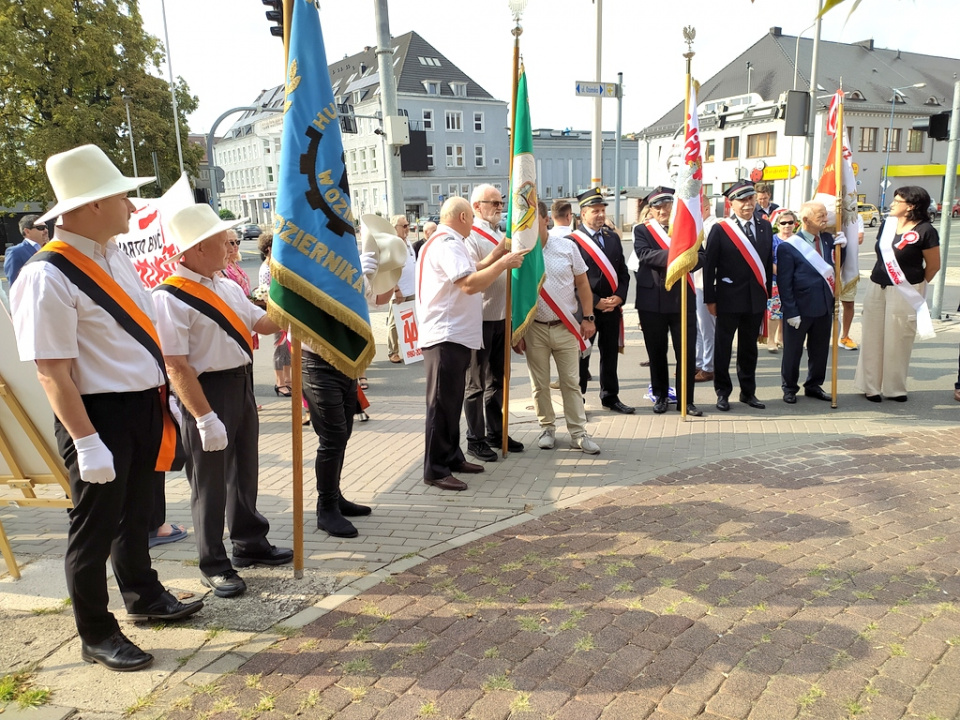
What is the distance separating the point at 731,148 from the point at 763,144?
3.60 metres

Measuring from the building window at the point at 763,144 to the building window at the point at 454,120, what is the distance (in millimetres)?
26034

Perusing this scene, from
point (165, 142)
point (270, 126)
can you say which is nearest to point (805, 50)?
point (165, 142)

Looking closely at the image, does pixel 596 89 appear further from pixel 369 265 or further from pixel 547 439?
pixel 369 265

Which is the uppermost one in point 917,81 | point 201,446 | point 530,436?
point 917,81

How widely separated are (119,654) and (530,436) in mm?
4164

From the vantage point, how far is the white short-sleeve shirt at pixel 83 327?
283 cm

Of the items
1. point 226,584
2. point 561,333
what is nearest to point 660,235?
point 561,333

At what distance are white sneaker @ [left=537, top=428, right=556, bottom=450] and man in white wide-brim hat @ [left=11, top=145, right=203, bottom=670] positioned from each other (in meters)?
3.56

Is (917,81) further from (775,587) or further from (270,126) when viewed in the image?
(775,587)

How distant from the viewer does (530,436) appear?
671cm

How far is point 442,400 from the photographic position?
528 cm

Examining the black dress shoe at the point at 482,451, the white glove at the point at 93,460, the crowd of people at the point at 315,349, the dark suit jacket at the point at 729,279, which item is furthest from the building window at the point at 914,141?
the white glove at the point at 93,460

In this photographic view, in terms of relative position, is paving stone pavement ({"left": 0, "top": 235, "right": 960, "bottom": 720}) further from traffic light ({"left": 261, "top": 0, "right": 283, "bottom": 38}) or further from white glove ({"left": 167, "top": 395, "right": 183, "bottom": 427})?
traffic light ({"left": 261, "top": 0, "right": 283, "bottom": 38})

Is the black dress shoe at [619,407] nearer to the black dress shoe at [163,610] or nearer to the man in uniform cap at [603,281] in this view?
the man in uniform cap at [603,281]
